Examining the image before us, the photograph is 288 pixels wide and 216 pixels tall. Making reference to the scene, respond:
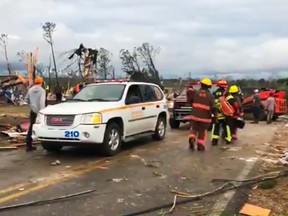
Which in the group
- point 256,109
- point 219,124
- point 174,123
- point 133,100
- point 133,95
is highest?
point 133,95

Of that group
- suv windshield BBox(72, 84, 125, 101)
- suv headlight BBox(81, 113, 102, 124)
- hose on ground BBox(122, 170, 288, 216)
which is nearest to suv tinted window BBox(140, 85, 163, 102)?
suv windshield BBox(72, 84, 125, 101)

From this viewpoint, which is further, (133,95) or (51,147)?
(133,95)

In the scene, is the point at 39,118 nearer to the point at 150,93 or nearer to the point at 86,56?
the point at 150,93

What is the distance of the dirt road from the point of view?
6.62m

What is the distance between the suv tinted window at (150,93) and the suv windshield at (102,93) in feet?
3.33

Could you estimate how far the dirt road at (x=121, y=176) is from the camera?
21.7 ft

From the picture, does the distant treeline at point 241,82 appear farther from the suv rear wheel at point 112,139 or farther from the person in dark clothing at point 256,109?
the suv rear wheel at point 112,139

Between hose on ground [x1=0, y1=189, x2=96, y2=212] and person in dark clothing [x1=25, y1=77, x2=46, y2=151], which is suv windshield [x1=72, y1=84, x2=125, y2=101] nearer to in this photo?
person in dark clothing [x1=25, y1=77, x2=46, y2=151]

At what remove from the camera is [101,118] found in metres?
10.5

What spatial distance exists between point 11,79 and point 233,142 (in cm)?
2404

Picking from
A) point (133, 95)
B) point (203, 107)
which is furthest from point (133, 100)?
point (203, 107)

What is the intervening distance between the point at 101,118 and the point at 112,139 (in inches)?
27.6

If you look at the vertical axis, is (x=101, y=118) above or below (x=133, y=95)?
below

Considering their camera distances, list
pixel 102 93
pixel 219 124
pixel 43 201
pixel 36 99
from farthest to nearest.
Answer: pixel 219 124 → pixel 102 93 → pixel 36 99 → pixel 43 201
